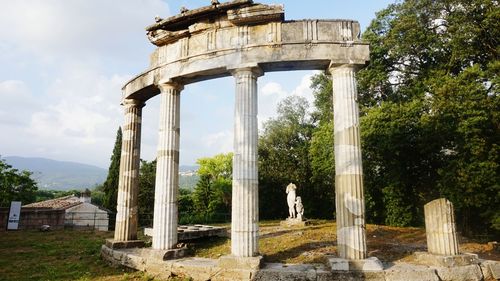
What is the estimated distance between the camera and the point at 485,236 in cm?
2138

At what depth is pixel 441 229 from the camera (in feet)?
32.7

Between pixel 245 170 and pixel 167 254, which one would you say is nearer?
pixel 245 170

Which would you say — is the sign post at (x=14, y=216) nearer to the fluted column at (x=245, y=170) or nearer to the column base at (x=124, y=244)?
the column base at (x=124, y=244)

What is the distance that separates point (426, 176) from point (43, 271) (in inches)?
910

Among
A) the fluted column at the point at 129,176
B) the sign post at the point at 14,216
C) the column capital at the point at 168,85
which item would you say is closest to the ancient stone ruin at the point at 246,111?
the column capital at the point at 168,85

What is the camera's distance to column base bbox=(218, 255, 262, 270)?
9.31 m

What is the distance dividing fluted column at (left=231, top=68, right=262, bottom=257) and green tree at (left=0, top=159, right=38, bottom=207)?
3143 centimetres

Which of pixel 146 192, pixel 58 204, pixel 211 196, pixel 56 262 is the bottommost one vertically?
pixel 56 262

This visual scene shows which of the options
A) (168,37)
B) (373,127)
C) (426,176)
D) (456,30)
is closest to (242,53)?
(168,37)

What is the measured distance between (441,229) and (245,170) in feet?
20.4

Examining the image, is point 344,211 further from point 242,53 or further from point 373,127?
point 373,127

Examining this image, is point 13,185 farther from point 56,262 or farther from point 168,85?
point 168,85

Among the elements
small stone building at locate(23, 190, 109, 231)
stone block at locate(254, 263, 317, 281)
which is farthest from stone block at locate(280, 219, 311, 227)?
small stone building at locate(23, 190, 109, 231)

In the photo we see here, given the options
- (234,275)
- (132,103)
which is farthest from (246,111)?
(132,103)
